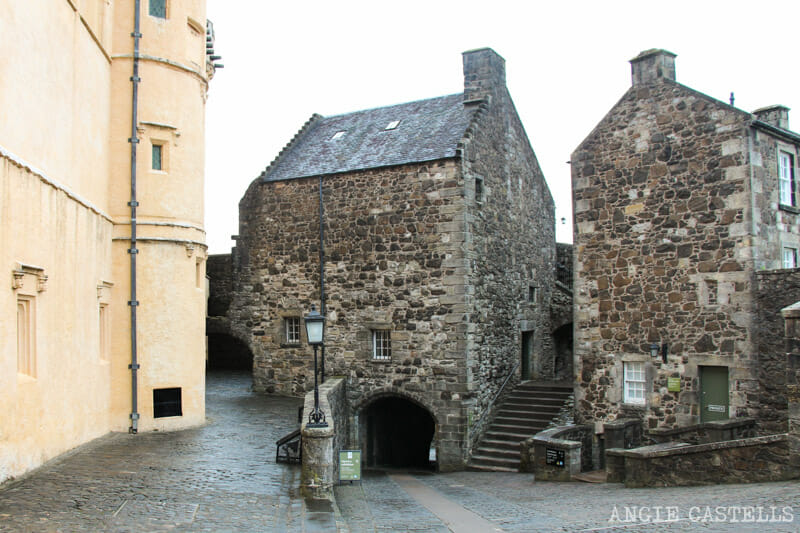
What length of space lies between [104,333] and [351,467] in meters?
5.71

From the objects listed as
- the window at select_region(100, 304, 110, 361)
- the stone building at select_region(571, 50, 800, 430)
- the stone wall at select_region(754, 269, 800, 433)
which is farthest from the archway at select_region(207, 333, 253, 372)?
the stone wall at select_region(754, 269, 800, 433)

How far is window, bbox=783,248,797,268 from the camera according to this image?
15648mm

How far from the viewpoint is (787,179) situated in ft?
52.1

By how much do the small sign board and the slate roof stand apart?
7.57 metres

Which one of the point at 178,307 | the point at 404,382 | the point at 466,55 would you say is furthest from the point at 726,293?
the point at 178,307

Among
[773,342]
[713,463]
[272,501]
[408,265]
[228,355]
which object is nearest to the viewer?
[272,501]

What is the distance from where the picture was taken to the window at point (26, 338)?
1074 centimetres

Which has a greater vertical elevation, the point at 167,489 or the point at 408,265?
the point at 408,265

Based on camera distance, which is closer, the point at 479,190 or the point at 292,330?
the point at 479,190

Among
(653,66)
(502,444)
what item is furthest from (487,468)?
(653,66)

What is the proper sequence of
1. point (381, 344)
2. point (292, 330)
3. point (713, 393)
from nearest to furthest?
point (713, 393) → point (381, 344) → point (292, 330)

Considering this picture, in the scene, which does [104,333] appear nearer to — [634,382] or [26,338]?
[26,338]

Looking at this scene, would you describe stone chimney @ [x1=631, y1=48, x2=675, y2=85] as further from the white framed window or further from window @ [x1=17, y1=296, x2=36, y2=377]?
window @ [x1=17, y1=296, x2=36, y2=377]

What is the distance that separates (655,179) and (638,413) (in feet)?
16.9
